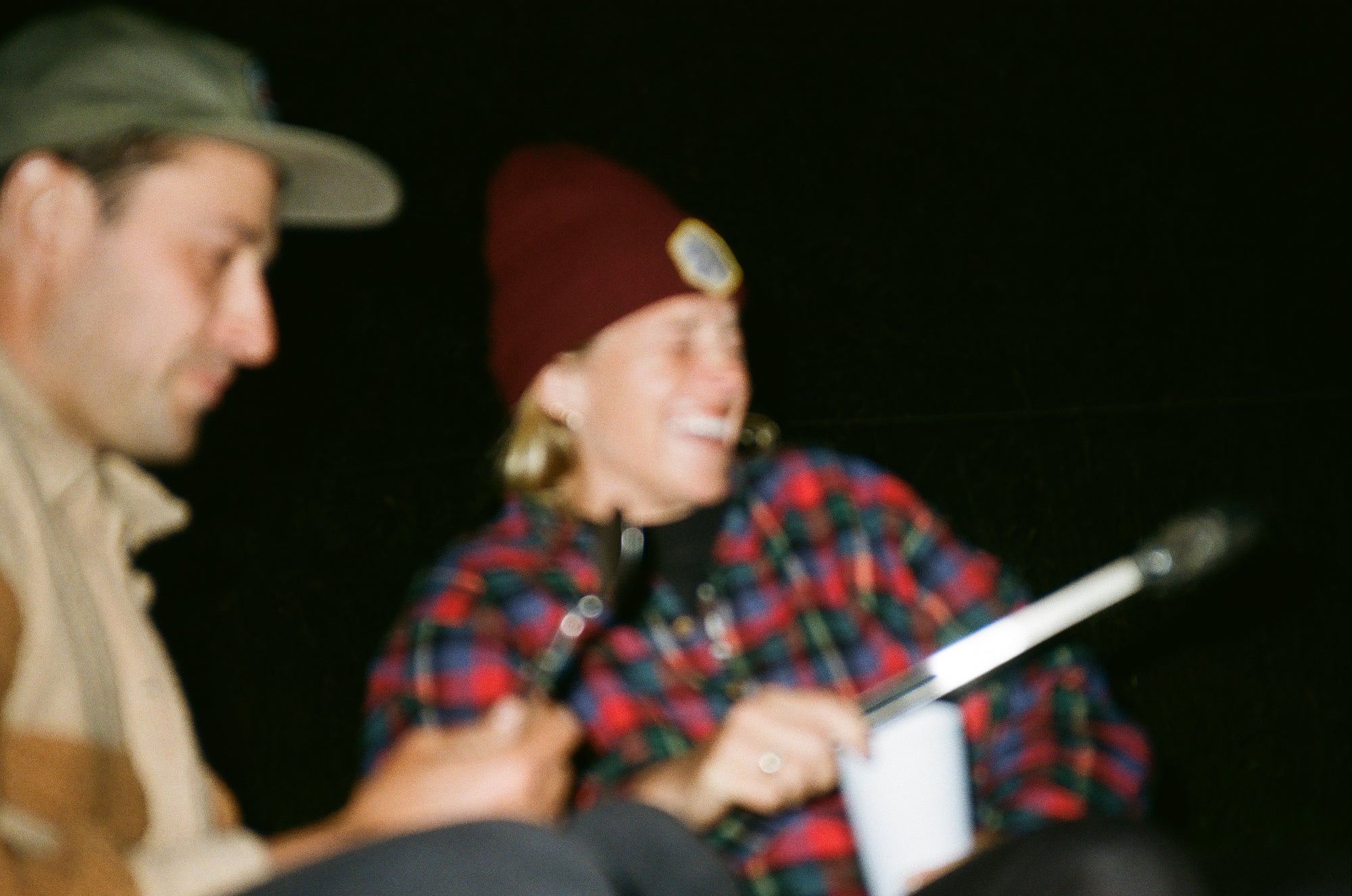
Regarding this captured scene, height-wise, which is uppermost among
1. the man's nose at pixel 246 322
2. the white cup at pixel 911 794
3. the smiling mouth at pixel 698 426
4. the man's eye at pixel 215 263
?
the man's eye at pixel 215 263

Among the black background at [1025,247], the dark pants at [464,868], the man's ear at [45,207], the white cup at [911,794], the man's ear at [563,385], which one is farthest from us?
the black background at [1025,247]

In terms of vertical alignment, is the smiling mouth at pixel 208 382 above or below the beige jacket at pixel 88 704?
above

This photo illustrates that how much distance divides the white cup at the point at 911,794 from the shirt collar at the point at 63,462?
0.78 metres

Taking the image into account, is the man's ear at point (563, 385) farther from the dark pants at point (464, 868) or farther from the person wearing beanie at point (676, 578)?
the dark pants at point (464, 868)

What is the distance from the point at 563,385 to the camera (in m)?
1.50

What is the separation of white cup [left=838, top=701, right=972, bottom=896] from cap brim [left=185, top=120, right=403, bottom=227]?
0.84 meters

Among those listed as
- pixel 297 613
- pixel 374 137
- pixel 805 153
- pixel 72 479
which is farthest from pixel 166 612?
pixel 805 153

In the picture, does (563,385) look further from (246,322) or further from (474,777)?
(474,777)

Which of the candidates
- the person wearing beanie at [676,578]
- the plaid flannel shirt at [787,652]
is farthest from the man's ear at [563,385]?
the plaid flannel shirt at [787,652]

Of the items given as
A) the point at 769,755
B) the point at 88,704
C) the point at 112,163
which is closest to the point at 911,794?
the point at 769,755

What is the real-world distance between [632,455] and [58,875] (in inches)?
32.7

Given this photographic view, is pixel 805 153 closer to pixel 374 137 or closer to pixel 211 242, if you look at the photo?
pixel 374 137

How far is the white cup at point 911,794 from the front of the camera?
0.92m

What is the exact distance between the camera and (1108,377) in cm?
218
